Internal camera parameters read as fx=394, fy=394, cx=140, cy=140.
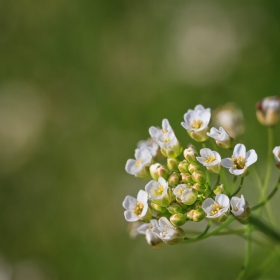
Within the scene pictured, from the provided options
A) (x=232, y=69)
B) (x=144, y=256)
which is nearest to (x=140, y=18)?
(x=232, y=69)

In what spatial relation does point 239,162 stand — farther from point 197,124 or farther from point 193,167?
point 197,124

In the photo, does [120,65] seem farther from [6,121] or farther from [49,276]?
[49,276]

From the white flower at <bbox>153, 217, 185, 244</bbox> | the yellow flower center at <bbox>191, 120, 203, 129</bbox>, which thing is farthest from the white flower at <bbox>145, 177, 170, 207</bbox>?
the yellow flower center at <bbox>191, 120, 203, 129</bbox>

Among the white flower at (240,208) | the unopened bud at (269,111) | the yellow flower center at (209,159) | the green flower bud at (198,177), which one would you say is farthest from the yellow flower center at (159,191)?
the unopened bud at (269,111)

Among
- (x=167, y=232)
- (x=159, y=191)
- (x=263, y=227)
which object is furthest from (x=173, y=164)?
(x=263, y=227)

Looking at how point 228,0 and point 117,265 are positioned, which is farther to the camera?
point 228,0

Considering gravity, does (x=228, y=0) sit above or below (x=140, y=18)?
above
